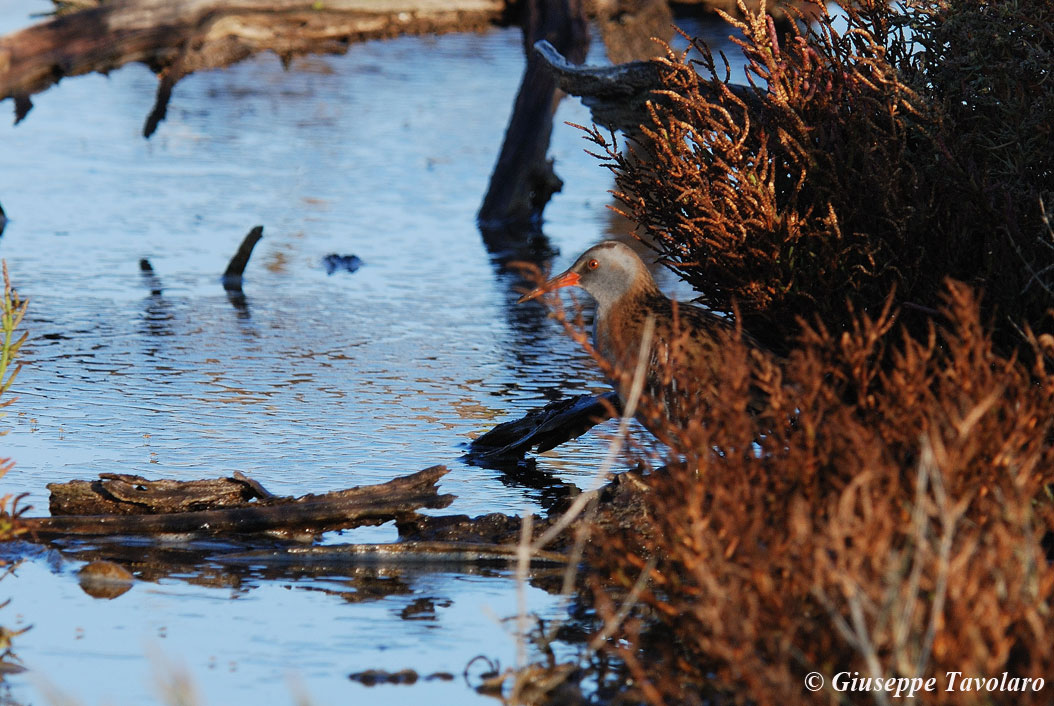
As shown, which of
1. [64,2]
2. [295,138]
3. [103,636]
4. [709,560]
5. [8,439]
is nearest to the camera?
[709,560]

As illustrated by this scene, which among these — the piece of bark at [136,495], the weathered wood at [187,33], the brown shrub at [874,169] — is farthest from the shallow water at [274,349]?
the brown shrub at [874,169]

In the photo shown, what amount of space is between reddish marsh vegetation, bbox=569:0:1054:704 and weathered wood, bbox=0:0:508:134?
19.9 feet

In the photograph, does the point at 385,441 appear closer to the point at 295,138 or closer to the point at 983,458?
the point at 983,458

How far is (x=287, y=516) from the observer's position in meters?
5.97

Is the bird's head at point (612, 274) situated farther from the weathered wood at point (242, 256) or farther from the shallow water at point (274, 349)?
the weathered wood at point (242, 256)

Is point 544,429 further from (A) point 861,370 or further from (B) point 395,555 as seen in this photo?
(A) point 861,370

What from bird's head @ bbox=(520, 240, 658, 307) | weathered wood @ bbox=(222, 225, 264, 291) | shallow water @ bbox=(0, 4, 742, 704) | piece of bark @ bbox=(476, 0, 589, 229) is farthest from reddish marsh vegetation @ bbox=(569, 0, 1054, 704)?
piece of bark @ bbox=(476, 0, 589, 229)

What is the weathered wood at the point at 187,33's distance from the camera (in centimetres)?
1266

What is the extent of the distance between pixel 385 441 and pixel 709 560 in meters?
3.31

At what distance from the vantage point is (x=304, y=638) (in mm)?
5062

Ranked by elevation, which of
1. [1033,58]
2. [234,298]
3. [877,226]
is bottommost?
[234,298]

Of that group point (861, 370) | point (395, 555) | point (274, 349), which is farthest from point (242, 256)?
point (861, 370)

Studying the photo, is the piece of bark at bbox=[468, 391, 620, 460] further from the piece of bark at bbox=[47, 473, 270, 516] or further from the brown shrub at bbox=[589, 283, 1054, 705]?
the brown shrub at bbox=[589, 283, 1054, 705]

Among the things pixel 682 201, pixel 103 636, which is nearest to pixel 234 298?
pixel 682 201
